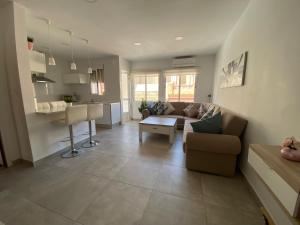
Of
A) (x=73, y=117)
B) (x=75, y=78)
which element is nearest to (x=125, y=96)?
(x=75, y=78)

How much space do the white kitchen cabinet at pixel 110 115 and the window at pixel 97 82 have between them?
3.15ft

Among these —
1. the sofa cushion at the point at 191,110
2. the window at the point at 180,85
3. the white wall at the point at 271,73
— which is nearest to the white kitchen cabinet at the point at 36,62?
the white wall at the point at 271,73

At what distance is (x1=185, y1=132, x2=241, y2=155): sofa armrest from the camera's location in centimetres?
194

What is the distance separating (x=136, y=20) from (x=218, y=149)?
2.61 meters

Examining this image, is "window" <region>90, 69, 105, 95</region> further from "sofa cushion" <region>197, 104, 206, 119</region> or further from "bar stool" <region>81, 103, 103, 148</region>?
"sofa cushion" <region>197, 104, 206, 119</region>

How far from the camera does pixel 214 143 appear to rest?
6.53 feet

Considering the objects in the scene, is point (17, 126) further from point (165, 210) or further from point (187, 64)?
point (187, 64)

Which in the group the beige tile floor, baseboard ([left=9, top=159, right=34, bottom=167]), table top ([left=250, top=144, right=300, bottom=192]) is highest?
table top ([left=250, top=144, right=300, bottom=192])

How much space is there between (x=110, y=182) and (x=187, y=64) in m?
4.62

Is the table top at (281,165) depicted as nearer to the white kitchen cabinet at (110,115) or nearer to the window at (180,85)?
the white kitchen cabinet at (110,115)

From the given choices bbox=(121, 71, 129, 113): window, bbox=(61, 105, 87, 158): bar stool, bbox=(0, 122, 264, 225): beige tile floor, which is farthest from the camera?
bbox=(121, 71, 129, 113): window

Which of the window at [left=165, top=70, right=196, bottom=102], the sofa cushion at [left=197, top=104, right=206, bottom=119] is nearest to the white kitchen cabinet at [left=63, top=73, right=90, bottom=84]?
the window at [left=165, top=70, right=196, bottom=102]

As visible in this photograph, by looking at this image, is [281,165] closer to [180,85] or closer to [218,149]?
[218,149]

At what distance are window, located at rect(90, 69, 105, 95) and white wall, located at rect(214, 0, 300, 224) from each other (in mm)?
4601
